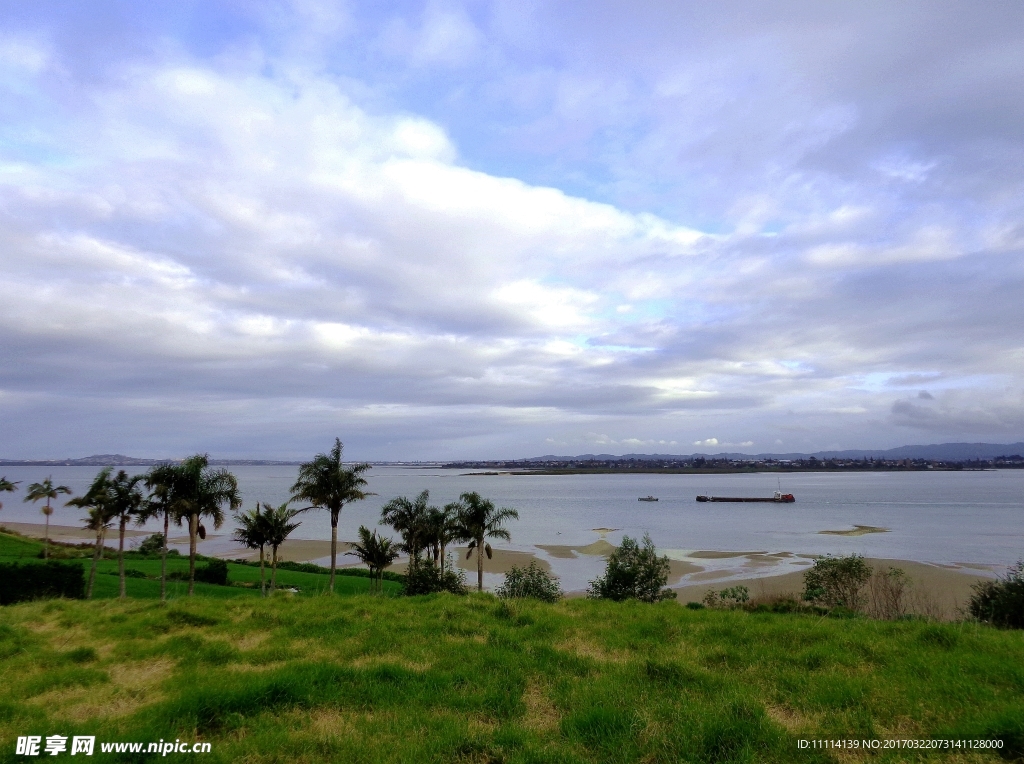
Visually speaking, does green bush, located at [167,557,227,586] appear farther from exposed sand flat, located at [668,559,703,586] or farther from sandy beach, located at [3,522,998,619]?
exposed sand flat, located at [668,559,703,586]

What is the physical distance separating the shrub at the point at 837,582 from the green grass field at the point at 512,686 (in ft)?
58.5

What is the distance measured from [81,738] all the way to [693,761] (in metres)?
7.35

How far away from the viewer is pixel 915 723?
7.57 meters

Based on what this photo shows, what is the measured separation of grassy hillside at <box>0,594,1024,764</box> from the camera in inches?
278

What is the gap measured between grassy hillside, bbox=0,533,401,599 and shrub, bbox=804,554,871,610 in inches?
1004

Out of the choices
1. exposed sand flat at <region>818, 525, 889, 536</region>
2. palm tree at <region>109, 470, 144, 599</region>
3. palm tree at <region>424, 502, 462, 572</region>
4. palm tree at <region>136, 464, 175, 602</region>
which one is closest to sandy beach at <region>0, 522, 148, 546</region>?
palm tree at <region>109, 470, 144, 599</region>

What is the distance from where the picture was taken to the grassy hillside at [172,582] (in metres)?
38.8

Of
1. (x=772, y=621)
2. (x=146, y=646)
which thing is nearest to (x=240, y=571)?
(x=146, y=646)

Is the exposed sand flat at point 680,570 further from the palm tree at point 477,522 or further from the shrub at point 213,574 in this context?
the shrub at point 213,574

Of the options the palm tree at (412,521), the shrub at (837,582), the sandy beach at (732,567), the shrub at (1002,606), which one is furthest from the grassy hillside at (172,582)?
the shrub at (1002,606)

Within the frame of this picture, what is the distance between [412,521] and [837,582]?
2899 centimetres

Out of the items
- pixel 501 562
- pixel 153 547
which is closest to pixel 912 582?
pixel 501 562

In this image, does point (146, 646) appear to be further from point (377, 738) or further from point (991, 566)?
point (991, 566)

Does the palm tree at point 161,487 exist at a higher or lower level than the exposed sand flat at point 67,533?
higher
